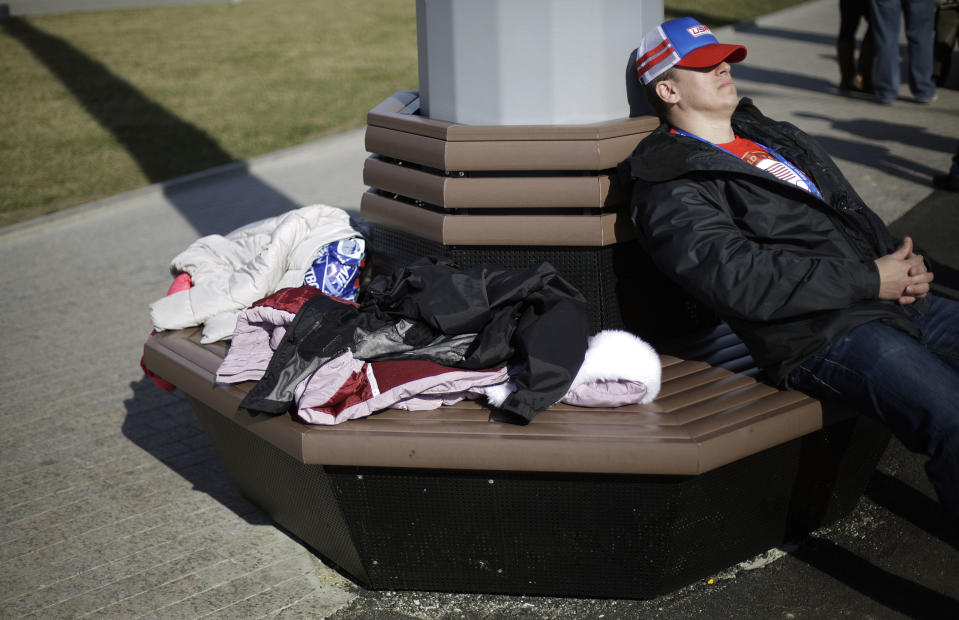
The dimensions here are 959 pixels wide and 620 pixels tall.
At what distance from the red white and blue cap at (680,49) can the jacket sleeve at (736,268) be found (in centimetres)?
46

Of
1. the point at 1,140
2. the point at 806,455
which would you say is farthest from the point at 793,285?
the point at 1,140

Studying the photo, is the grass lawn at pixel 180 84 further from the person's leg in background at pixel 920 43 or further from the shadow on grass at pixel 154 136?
the person's leg in background at pixel 920 43

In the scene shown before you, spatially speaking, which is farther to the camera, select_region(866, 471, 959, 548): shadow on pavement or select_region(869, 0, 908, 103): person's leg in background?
select_region(869, 0, 908, 103): person's leg in background

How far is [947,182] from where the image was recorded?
6.65 meters

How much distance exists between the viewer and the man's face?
3221 millimetres

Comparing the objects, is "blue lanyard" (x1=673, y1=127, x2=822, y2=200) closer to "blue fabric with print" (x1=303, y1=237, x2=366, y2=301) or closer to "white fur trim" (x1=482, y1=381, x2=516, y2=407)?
"white fur trim" (x1=482, y1=381, x2=516, y2=407)

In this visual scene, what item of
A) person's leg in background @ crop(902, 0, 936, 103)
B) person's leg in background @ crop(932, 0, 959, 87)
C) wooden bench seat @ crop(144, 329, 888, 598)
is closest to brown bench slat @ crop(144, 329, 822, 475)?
wooden bench seat @ crop(144, 329, 888, 598)

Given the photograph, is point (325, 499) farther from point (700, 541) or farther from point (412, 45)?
point (412, 45)

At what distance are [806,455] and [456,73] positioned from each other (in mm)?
1750

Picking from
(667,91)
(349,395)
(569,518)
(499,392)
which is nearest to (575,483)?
(569,518)

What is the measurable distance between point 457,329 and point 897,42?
25.0 ft

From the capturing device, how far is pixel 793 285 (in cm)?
285

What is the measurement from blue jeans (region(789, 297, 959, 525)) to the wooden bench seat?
11cm

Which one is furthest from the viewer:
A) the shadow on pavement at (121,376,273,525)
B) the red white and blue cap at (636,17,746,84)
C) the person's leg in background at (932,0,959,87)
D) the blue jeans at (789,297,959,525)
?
the person's leg in background at (932,0,959,87)
